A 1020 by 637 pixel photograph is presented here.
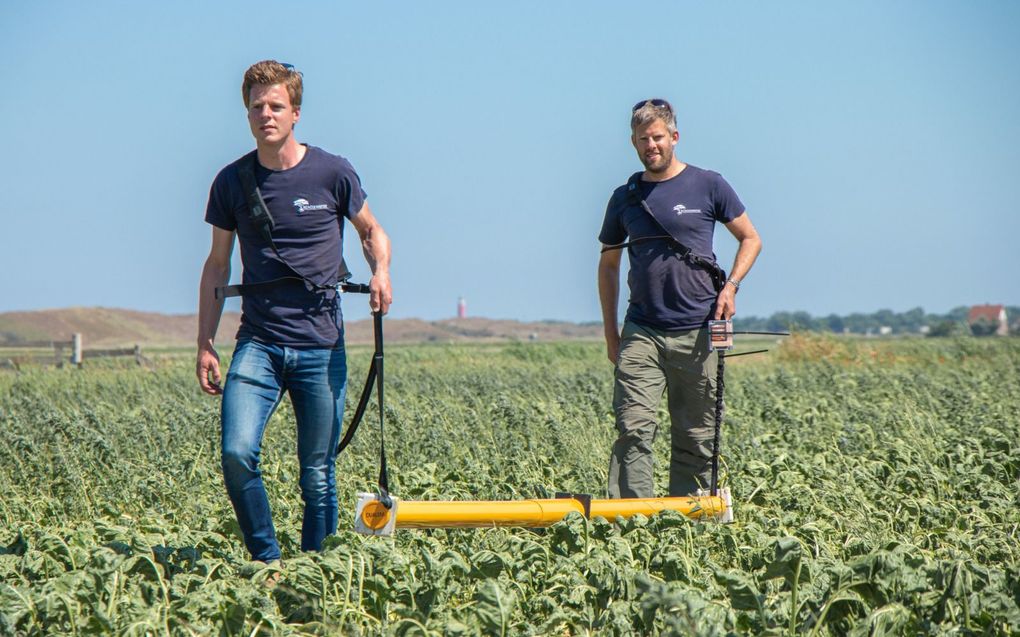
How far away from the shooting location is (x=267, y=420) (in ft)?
16.3

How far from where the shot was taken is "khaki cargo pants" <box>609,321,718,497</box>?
6.15 metres

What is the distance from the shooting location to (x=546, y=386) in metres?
14.1

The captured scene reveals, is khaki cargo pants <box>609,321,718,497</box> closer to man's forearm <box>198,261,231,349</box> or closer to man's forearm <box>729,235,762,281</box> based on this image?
man's forearm <box>729,235,762,281</box>

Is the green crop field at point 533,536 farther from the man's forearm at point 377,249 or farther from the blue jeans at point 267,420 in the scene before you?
the man's forearm at point 377,249

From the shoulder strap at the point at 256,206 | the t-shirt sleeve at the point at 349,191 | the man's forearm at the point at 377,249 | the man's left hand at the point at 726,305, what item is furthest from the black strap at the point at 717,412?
the shoulder strap at the point at 256,206

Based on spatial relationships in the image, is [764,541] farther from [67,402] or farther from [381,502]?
[67,402]

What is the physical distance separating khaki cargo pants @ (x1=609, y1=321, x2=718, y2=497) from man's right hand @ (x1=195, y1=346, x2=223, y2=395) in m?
2.15

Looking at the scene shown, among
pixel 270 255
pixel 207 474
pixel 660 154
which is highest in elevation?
pixel 660 154

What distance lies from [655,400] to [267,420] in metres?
2.17

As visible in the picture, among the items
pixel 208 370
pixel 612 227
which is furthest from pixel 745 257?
pixel 208 370

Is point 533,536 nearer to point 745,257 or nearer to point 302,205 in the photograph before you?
point 302,205

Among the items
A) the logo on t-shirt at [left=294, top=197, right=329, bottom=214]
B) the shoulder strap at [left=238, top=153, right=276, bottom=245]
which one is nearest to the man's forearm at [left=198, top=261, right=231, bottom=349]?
the shoulder strap at [left=238, top=153, right=276, bottom=245]

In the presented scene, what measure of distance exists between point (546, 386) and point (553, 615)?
10253 mm

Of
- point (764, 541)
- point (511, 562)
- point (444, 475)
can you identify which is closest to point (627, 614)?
point (511, 562)
